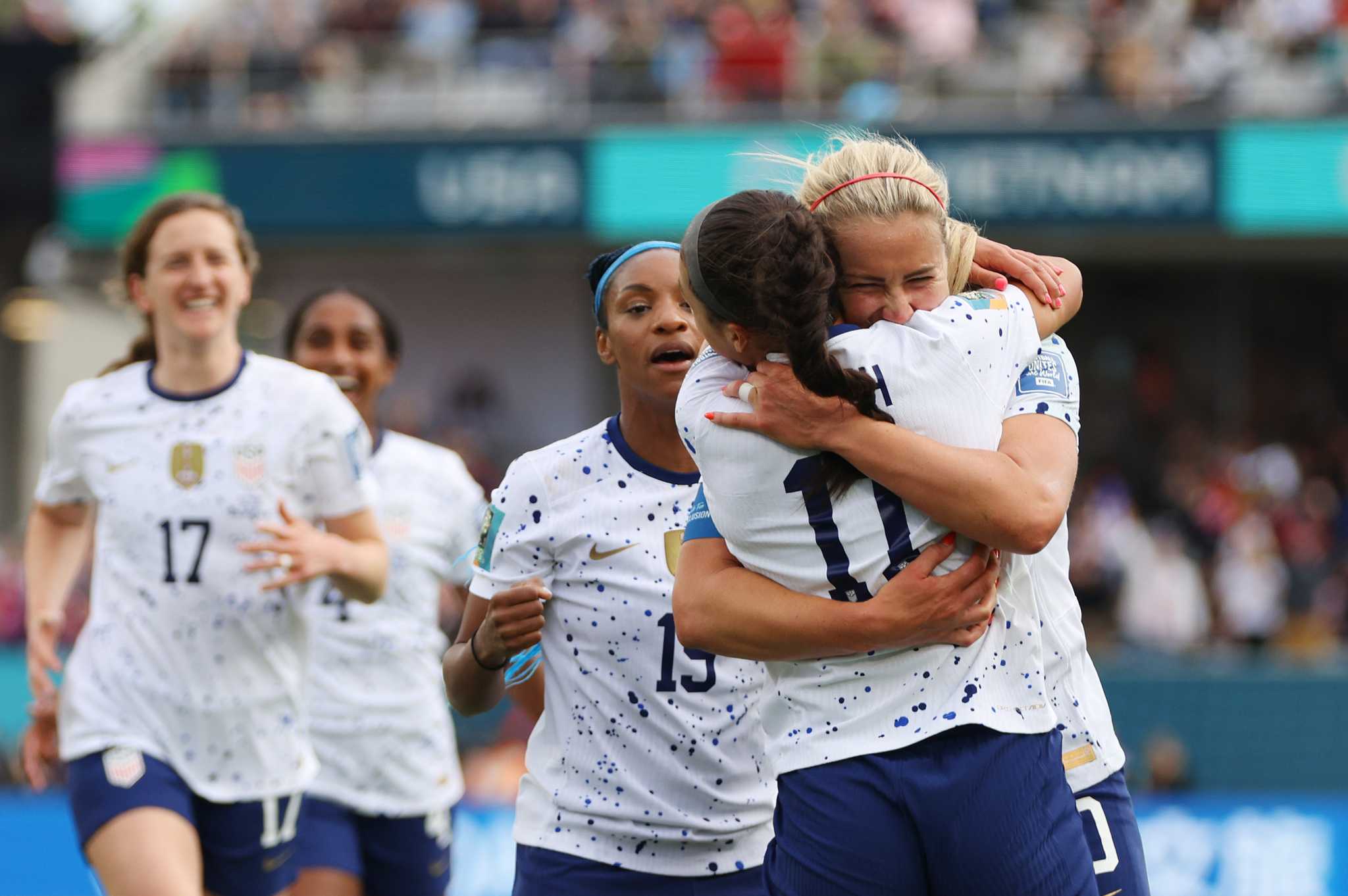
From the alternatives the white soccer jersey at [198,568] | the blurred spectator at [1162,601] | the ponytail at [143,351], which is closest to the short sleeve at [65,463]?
the white soccer jersey at [198,568]

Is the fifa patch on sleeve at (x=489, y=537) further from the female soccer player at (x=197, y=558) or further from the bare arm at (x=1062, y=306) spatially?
the bare arm at (x=1062, y=306)

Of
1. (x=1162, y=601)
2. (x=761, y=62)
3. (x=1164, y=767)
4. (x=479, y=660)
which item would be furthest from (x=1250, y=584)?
(x=479, y=660)

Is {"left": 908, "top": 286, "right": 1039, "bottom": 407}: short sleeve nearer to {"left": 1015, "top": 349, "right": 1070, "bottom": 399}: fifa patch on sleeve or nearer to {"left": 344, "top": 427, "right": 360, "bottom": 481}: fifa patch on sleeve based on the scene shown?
{"left": 1015, "top": 349, "right": 1070, "bottom": 399}: fifa patch on sleeve

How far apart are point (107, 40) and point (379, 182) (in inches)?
Result: 149

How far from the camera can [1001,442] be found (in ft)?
9.09

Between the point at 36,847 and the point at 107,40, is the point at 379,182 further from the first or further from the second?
the point at 36,847

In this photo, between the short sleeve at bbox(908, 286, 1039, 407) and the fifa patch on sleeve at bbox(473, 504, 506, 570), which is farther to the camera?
the fifa patch on sleeve at bbox(473, 504, 506, 570)

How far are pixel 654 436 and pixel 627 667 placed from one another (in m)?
0.50

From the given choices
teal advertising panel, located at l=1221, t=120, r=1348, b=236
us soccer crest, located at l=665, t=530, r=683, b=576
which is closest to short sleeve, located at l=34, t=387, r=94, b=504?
us soccer crest, located at l=665, t=530, r=683, b=576

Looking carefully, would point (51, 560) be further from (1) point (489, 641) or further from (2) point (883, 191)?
(2) point (883, 191)

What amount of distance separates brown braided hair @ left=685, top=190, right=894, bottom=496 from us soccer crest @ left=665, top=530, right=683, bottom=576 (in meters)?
1.01

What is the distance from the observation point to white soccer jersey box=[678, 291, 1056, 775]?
8.82 ft

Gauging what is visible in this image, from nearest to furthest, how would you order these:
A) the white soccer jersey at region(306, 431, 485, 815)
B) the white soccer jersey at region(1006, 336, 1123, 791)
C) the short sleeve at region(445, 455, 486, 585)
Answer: the white soccer jersey at region(1006, 336, 1123, 791), the white soccer jersey at region(306, 431, 485, 815), the short sleeve at region(445, 455, 486, 585)

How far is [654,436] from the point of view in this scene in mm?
3695
